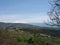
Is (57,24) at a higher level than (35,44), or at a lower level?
higher

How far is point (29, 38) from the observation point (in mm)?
21438

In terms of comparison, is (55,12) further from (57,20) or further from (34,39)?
(34,39)

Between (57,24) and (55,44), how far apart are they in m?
2.62

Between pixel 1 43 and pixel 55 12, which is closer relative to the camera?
pixel 1 43

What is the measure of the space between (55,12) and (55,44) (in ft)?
11.3

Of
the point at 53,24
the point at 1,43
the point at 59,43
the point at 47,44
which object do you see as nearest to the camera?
the point at 1,43

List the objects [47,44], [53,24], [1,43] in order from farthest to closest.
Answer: [47,44]
[53,24]
[1,43]

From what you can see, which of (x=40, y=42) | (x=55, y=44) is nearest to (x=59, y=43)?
(x=55, y=44)

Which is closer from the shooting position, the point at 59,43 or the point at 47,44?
the point at 47,44

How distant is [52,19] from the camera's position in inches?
774

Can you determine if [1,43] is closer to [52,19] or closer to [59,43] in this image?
[52,19]

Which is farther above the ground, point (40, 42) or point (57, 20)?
point (57, 20)

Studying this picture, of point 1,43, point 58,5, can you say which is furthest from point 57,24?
point 1,43

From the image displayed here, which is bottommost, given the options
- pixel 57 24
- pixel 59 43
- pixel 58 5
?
pixel 59 43
